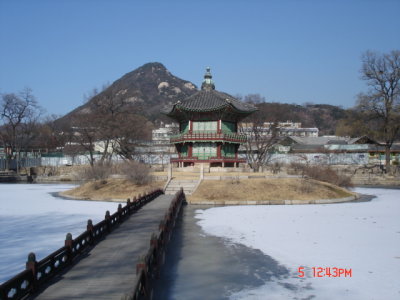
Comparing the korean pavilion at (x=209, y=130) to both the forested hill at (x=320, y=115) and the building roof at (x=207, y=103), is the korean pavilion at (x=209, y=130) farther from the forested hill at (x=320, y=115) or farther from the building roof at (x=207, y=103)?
the forested hill at (x=320, y=115)

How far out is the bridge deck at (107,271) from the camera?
7348 mm

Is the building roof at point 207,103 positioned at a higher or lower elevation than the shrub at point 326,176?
higher

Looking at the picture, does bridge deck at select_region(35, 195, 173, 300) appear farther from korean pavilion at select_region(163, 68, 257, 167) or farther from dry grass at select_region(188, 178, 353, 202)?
korean pavilion at select_region(163, 68, 257, 167)

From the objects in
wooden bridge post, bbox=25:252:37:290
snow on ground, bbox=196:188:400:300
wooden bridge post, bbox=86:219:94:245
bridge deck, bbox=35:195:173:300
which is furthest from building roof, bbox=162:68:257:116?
wooden bridge post, bbox=25:252:37:290

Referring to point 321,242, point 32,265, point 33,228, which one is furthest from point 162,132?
point 32,265

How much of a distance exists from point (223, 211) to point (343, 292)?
48.3 ft

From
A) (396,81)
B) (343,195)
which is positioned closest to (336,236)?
(343,195)

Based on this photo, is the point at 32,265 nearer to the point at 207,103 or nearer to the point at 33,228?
the point at 33,228

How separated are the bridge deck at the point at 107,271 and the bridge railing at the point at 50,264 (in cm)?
24

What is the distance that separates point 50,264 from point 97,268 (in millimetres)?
1183

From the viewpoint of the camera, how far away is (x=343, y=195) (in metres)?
31.2
